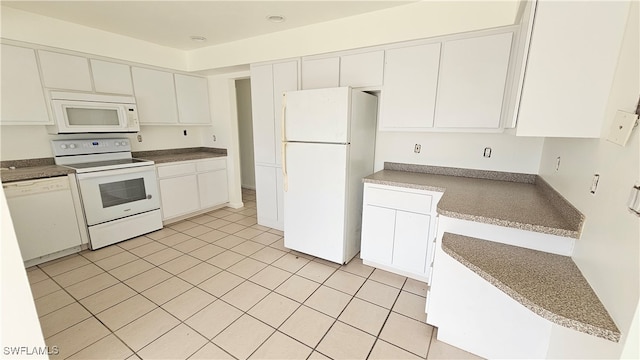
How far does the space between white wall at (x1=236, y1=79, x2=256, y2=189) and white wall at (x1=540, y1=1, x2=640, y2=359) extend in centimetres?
468

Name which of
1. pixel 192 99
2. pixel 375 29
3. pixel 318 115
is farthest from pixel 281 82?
pixel 192 99

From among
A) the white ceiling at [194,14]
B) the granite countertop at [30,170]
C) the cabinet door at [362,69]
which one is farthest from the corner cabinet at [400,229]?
the granite countertop at [30,170]

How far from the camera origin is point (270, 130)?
320 cm

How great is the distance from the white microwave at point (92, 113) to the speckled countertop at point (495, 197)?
2.96 metres

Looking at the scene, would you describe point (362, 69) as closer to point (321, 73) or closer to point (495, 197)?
point (321, 73)

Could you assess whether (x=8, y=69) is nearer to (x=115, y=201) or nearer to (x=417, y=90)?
(x=115, y=201)

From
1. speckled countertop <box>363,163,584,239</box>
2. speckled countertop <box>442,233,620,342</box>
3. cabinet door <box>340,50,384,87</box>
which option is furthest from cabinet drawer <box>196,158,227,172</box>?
speckled countertop <box>442,233,620,342</box>

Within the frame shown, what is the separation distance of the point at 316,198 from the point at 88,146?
2.79 m

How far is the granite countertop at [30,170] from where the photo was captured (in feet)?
7.61

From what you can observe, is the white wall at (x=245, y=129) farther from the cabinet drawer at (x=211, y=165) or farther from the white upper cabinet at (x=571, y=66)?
the white upper cabinet at (x=571, y=66)

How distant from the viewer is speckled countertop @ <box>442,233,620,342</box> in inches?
35.6

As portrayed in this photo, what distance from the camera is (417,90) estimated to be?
234cm

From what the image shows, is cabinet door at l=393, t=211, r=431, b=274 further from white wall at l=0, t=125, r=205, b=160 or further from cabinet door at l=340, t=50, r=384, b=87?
white wall at l=0, t=125, r=205, b=160

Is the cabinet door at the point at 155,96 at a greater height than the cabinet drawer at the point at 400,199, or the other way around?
the cabinet door at the point at 155,96
